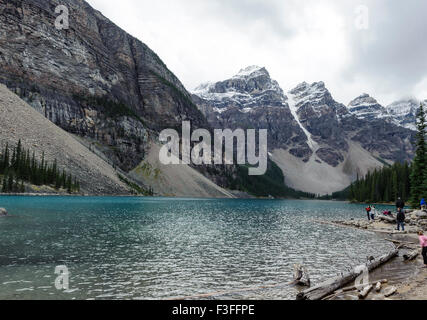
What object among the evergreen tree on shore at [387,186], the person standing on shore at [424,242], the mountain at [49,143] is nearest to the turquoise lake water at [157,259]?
the person standing on shore at [424,242]

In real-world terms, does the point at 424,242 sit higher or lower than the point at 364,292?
higher

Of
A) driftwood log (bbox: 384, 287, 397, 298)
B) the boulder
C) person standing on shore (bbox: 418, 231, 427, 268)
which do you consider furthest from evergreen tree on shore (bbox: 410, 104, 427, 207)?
driftwood log (bbox: 384, 287, 397, 298)

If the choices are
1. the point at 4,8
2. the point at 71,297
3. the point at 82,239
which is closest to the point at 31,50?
the point at 4,8

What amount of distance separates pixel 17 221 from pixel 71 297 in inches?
1270

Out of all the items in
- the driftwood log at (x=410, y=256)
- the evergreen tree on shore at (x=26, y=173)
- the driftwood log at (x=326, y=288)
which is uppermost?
the evergreen tree on shore at (x=26, y=173)

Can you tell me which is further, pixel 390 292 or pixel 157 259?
pixel 157 259

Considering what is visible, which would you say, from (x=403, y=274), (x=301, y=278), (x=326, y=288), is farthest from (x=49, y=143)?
(x=403, y=274)

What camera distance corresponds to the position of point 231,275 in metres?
20.7

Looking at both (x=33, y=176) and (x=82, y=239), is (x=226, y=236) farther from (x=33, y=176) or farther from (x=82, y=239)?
(x=33, y=176)

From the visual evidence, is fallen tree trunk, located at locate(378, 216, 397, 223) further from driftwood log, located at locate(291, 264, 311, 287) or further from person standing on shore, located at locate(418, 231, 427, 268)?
driftwood log, located at locate(291, 264, 311, 287)

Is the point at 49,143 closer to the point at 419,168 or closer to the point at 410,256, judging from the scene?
the point at 419,168

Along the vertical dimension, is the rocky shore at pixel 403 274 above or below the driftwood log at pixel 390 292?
below

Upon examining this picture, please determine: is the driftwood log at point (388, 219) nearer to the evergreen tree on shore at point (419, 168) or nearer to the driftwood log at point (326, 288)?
the evergreen tree on shore at point (419, 168)
